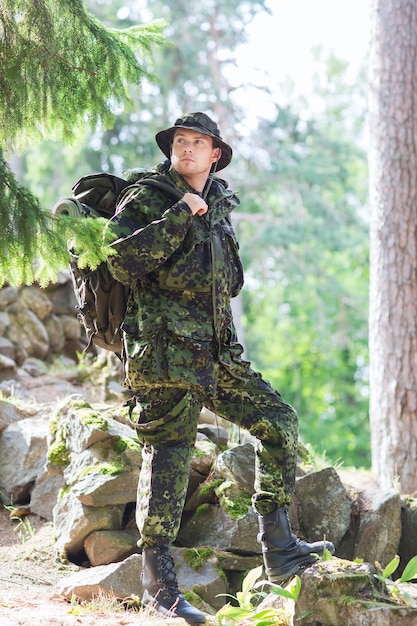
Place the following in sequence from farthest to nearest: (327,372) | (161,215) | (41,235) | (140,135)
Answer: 1. (327,372)
2. (140,135)
3. (161,215)
4. (41,235)

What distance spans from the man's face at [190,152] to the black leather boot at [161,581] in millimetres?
2101

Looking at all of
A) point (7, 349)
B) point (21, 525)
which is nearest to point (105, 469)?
point (21, 525)

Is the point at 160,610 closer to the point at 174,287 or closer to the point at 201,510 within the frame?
the point at 201,510

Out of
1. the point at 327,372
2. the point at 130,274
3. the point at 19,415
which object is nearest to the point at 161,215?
the point at 130,274

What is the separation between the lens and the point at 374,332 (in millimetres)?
7832

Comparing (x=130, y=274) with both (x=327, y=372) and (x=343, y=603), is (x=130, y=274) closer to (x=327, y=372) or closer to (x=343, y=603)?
(x=343, y=603)

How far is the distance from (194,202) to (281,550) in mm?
1976

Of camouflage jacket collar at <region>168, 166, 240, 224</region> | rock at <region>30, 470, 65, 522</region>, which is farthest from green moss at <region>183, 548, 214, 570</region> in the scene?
camouflage jacket collar at <region>168, 166, 240, 224</region>

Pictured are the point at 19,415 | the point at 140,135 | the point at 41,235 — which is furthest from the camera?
the point at 140,135

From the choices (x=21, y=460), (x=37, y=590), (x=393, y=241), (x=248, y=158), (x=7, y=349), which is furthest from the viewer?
(x=248, y=158)

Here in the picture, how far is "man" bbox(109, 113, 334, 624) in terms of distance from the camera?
4.02 metres

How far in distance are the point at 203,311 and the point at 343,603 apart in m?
1.69

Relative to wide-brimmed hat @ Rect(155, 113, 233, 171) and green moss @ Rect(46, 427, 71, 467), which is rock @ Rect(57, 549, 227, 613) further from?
wide-brimmed hat @ Rect(155, 113, 233, 171)

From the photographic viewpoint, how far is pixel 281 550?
13.7 feet
